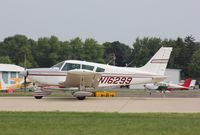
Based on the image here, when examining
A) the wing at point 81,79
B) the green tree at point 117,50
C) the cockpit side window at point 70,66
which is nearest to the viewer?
the wing at point 81,79

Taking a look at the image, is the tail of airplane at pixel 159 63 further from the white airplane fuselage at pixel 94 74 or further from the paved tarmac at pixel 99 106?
the paved tarmac at pixel 99 106

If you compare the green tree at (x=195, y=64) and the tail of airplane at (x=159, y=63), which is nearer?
the tail of airplane at (x=159, y=63)

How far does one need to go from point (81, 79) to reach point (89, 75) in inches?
29.7

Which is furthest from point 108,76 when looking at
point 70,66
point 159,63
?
point 159,63

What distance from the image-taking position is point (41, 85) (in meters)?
24.9

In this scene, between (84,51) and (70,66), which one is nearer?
(70,66)

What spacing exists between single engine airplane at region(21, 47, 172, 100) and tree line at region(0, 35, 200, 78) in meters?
63.1

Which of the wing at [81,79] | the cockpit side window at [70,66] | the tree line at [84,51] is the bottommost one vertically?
the wing at [81,79]

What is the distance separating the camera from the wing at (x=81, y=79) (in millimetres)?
22484

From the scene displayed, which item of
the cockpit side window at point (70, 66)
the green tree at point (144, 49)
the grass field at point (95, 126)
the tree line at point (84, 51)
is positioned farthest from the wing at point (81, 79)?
the green tree at point (144, 49)

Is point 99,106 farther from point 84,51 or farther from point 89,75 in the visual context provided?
point 84,51

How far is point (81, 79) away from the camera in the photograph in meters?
23.2

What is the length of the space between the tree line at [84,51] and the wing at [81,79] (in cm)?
6468

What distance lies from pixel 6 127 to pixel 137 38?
334ft
